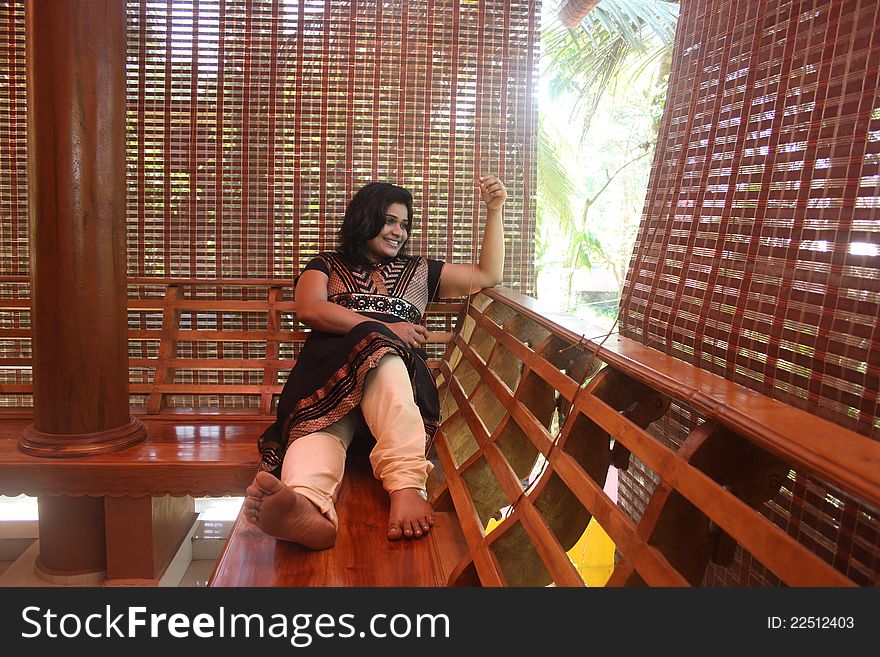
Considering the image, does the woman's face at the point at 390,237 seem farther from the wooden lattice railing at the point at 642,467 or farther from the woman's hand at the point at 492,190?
the wooden lattice railing at the point at 642,467

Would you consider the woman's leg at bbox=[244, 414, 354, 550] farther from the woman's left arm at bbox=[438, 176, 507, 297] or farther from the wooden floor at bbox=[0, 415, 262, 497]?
the woman's left arm at bbox=[438, 176, 507, 297]

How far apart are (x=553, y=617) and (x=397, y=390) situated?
1.16 meters

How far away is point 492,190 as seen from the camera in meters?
2.91

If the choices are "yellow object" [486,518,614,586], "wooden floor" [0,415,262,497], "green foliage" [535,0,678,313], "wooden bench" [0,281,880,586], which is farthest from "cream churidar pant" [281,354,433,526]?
"green foliage" [535,0,678,313]

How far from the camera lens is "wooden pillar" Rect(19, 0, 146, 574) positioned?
2.62 metres

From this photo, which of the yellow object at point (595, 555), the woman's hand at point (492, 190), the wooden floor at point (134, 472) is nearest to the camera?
the wooden floor at point (134, 472)

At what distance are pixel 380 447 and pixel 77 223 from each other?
1411 millimetres

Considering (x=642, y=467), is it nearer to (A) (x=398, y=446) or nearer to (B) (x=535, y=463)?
(B) (x=535, y=463)

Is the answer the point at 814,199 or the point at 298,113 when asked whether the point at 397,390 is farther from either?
the point at 298,113

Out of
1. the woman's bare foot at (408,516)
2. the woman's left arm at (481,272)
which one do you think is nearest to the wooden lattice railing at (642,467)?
the woman's bare foot at (408,516)

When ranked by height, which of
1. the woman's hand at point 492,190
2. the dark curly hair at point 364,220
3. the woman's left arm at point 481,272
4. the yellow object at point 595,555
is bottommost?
the yellow object at point 595,555

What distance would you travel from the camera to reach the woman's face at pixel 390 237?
9.54 feet

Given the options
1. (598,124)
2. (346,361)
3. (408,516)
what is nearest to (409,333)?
(346,361)

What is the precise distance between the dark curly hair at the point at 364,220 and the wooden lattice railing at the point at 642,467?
0.73m
